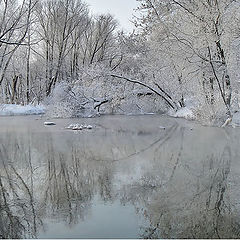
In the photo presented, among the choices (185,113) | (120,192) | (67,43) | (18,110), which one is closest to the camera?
(120,192)

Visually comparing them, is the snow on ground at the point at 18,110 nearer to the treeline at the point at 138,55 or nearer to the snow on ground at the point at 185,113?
the treeline at the point at 138,55

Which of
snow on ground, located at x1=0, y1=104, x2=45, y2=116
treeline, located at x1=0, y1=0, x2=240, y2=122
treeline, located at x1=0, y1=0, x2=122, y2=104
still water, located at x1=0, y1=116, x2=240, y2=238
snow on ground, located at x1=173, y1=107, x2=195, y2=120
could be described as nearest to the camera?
still water, located at x1=0, y1=116, x2=240, y2=238

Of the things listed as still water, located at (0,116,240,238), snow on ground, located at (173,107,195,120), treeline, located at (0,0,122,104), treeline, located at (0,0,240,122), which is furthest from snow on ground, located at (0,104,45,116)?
still water, located at (0,116,240,238)

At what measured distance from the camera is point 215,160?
6266 millimetres

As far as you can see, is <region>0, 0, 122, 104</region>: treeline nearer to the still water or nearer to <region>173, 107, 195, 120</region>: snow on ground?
<region>173, 107, 195, 120</region>: snow on ground

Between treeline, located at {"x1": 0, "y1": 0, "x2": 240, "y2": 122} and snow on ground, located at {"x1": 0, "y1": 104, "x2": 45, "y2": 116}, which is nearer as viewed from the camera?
treeline, located at {"x1": 0, "y1": 0, "x2": 240, "y2": 122}

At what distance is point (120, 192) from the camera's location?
428 cm

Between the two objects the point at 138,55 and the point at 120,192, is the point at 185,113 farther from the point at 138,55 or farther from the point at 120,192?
the point at 120,192

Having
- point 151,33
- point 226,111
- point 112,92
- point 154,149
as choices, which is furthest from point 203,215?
point 112,92

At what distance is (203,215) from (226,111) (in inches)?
395

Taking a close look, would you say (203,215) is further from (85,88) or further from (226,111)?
(85,88)

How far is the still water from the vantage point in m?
3.16

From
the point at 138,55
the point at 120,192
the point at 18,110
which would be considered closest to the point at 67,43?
the point at 18,110

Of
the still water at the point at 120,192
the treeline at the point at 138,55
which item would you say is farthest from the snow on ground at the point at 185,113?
the still water at the point at 120,192
